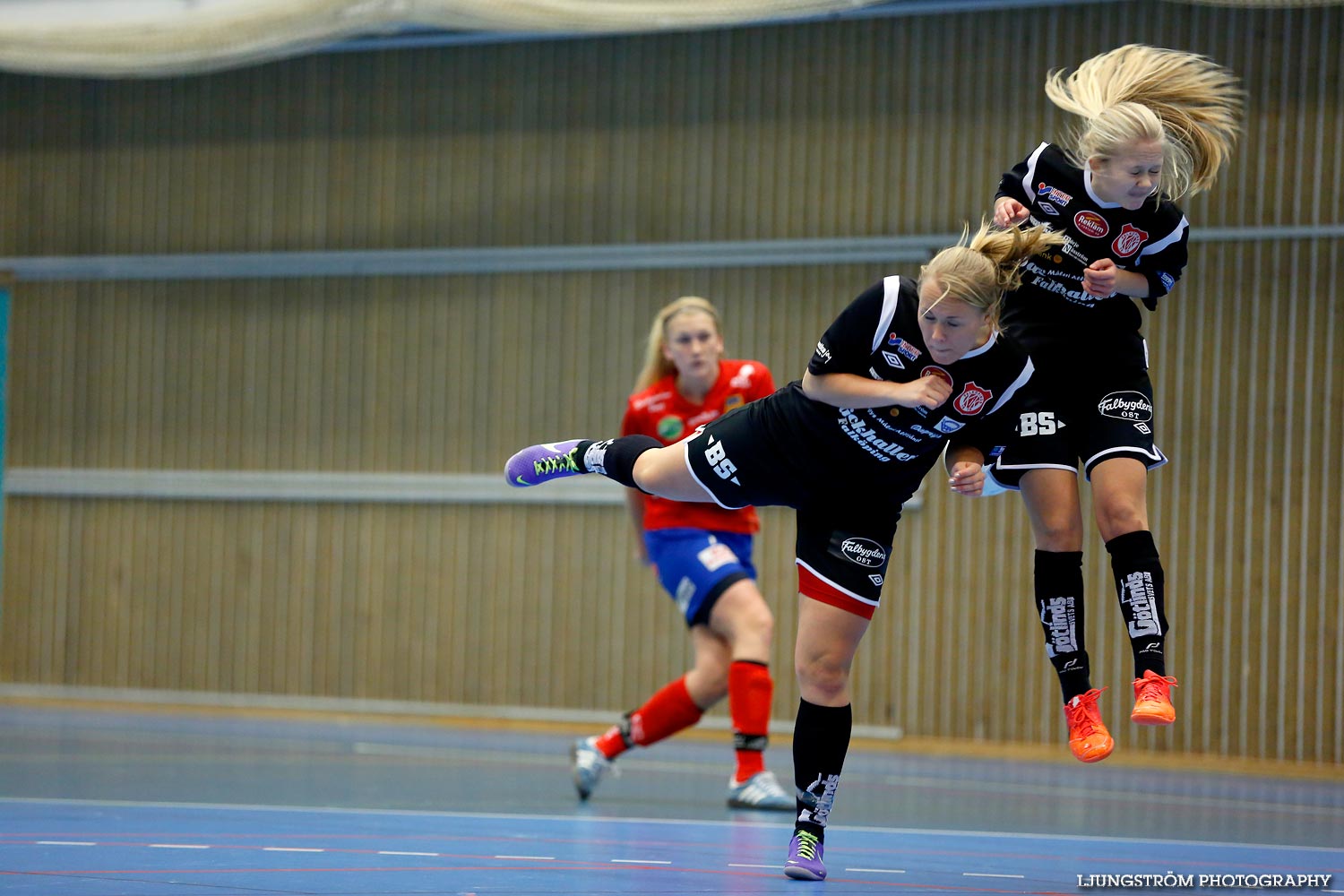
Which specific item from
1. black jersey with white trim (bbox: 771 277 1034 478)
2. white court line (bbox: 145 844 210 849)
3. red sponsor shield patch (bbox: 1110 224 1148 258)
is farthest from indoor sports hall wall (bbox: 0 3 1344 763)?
white court line (bbox: 145 844 210 849)

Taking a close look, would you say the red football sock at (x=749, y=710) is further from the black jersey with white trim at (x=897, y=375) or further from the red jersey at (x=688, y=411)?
the black jersey with white trim at (x=897, y=375)

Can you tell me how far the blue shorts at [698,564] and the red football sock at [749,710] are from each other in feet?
0.93

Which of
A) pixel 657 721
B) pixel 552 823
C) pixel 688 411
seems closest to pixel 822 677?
pixel 552 823

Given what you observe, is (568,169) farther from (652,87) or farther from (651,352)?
(651,352)

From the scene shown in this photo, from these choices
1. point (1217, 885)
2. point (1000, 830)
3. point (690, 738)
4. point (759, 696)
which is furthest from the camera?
point (690, 738)

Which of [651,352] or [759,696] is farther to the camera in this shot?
[651,352]

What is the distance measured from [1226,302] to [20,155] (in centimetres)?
836

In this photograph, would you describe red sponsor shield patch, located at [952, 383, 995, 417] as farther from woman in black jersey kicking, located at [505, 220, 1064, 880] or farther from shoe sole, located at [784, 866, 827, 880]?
shoe sole, located at [784, 866, 827, 880]

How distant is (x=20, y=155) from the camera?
10.9m

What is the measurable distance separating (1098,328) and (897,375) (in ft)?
2.41

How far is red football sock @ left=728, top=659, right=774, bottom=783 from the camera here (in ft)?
18.3

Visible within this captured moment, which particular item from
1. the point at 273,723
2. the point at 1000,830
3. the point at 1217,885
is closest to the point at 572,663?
the point at 273,723

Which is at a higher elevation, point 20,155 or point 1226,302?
point 20,155

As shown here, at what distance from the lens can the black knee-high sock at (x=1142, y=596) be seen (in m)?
3.87
